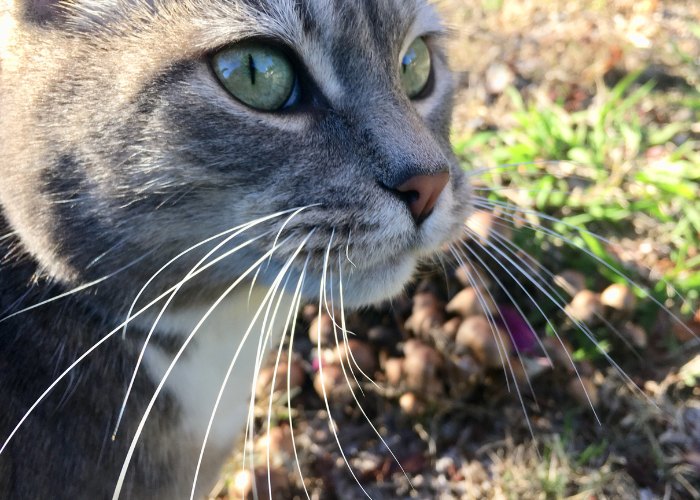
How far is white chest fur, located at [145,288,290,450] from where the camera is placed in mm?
1336

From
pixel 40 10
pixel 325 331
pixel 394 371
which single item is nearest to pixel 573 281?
pixel 394 371

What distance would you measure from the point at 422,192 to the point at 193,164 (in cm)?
37

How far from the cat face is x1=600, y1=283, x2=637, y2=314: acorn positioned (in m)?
1.08

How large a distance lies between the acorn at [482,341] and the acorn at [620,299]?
36 cm

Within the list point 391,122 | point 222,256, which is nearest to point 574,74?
point 391,122

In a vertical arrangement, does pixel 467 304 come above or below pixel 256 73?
below

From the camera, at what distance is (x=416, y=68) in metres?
1.41

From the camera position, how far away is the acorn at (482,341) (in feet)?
6.13

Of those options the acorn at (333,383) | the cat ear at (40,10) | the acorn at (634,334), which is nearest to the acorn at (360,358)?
the acorn at (333,383)

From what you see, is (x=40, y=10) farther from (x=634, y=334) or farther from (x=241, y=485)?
(x=634, y=334)

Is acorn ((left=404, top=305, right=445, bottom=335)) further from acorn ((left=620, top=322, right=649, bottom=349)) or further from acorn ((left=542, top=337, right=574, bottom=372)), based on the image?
acorn ((left=620, top=322, right=649, bottom=349))

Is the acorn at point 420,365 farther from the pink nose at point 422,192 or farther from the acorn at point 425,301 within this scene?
the pink nose at point 422,192

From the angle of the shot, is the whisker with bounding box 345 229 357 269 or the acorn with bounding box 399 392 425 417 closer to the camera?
the whisker with bounding box 345 229 357 269

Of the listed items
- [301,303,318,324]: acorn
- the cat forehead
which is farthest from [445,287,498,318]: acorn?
the cat forehead
